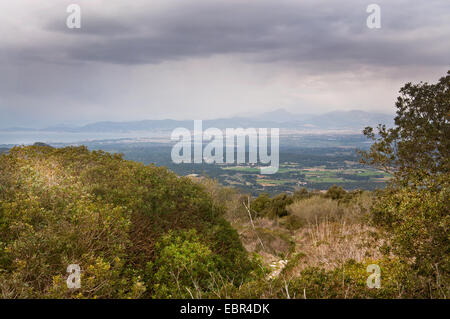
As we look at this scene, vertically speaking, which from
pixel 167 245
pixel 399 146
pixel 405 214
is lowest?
pixel 167 245

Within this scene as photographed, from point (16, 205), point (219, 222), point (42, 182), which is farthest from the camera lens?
point (219, 222)

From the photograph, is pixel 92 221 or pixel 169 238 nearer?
pixel 92 221

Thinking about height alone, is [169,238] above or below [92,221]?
below

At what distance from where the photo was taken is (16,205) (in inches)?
213

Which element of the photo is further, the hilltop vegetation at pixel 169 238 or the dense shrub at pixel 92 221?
the dense shrub at pixel 92 221

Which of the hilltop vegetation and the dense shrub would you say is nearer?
the hilltop vegetation

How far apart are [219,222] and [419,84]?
1061cm
